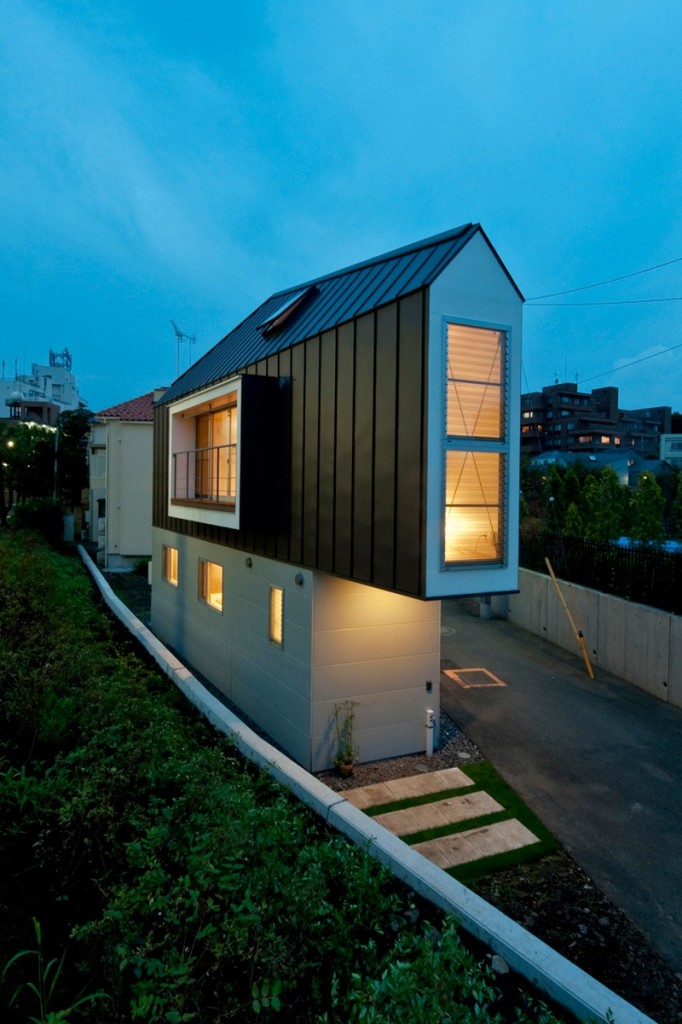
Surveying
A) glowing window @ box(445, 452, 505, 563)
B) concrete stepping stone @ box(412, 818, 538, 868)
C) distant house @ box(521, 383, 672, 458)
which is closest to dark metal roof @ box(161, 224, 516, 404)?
glowing window @ box(445, 452, 505, 563)

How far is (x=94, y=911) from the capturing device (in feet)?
10.1

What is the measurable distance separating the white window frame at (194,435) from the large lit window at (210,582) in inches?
45.1

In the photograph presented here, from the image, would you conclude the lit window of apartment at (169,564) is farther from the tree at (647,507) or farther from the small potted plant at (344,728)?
the tree at (647,507)

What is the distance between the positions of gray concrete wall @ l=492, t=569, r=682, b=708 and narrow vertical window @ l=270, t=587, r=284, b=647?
6.65 meters

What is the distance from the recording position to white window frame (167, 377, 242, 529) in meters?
8.34

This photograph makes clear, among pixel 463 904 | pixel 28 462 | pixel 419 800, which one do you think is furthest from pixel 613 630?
pixel 28 462

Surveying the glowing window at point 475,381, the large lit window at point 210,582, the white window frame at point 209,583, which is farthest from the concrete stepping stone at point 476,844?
the large lit window at point 210,582

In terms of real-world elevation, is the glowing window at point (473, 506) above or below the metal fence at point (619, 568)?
above

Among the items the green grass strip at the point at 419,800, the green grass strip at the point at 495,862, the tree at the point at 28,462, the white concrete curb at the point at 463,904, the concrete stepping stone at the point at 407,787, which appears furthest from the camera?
the tree at the point at 28,462

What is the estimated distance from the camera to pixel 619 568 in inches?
452

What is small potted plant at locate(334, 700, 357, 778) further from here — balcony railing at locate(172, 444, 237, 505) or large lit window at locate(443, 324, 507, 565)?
balcony railing at locate(172, 444, 237, 505)

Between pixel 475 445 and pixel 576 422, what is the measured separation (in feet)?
231

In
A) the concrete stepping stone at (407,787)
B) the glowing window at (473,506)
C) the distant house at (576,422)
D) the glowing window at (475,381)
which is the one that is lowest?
the concrete stepping stone at (407,787)

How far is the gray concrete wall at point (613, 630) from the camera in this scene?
9.89 meters
